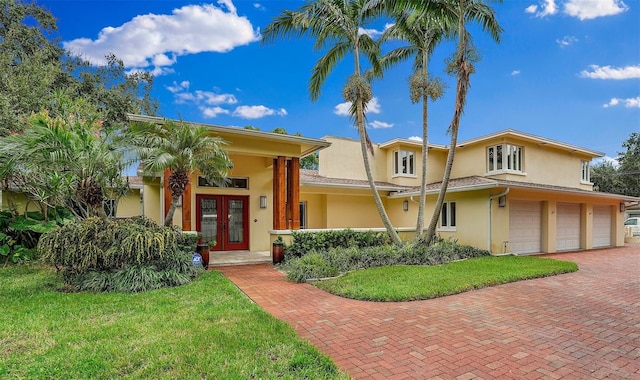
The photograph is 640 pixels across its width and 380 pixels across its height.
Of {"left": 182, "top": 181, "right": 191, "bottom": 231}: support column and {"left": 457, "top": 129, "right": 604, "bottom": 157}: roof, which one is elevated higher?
{"left": 457, "top": 129, "right": 604, "bottom": 157}: roof

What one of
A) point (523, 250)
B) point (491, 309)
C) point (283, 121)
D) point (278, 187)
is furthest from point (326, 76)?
point (283, 121)

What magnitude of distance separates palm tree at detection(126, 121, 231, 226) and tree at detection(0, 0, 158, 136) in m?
4.93

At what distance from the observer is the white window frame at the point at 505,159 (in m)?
16.5

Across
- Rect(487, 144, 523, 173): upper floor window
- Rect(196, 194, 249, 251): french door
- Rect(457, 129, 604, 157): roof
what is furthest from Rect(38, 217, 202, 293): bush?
Rect(487, 144, 523, 173): upper floor window

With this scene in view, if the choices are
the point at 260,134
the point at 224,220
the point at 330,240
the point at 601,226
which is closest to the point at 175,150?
the point at 260,134

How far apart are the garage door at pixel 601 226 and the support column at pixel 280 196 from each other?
17.0 m

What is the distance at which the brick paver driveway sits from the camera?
3.77 m

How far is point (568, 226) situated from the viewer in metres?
16.4

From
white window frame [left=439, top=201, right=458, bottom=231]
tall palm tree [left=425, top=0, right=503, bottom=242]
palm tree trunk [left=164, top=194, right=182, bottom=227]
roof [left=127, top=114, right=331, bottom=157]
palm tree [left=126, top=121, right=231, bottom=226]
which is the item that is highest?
tall palm tree [left=425, top=0, right=503, bottom=242]

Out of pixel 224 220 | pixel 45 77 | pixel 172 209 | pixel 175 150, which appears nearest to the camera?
pixel 175 150

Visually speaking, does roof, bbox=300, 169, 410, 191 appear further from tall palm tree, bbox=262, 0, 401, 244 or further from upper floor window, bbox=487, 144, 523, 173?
upper floor window, bbox=487, 144, 523, 173

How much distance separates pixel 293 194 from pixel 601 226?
695 inches

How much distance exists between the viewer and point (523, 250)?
47.5 ft

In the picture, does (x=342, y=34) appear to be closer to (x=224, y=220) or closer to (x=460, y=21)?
(x=460, y=21)
